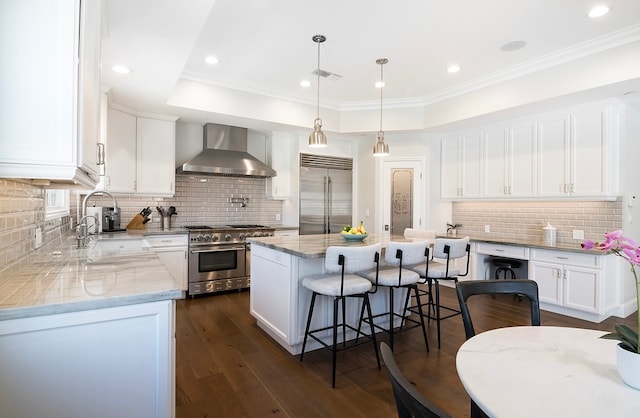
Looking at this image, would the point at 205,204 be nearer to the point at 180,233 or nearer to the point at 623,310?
the point at 180,233

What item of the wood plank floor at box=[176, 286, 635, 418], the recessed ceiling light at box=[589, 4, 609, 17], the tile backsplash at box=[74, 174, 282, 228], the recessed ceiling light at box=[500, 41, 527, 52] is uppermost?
the recessed ceiling light at box=[500, 41, 527, 52]

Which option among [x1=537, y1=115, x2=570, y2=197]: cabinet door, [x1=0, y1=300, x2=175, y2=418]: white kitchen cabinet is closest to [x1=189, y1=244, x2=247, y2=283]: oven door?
[x1=0, y1=300, x2=175, y2=418]: white kitchen cabinet

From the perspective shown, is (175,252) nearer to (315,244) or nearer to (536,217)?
(315,244)

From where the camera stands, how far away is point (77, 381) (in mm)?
1298

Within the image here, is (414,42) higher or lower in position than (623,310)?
higher

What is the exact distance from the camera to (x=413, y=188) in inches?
219

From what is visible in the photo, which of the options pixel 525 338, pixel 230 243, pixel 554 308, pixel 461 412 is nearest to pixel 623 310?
pixel 554 308

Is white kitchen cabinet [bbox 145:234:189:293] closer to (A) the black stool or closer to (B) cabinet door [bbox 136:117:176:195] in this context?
(B) cabinet door [bbox 136:117:176:195]

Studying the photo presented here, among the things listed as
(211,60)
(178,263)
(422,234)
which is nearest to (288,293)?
(422,234)

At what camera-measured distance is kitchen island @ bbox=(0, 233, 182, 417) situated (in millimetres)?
1199

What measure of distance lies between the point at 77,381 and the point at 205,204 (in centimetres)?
412

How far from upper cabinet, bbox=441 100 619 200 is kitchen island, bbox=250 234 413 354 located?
8.80ft

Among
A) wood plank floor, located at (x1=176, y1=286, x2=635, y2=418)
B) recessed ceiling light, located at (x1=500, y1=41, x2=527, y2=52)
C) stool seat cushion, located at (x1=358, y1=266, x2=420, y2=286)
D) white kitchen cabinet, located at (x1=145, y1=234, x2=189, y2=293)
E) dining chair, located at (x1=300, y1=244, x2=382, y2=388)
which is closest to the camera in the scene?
wood plank floor, located at (x1=176, y1=286, x2=635, y2=418)

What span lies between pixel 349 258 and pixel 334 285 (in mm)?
257
